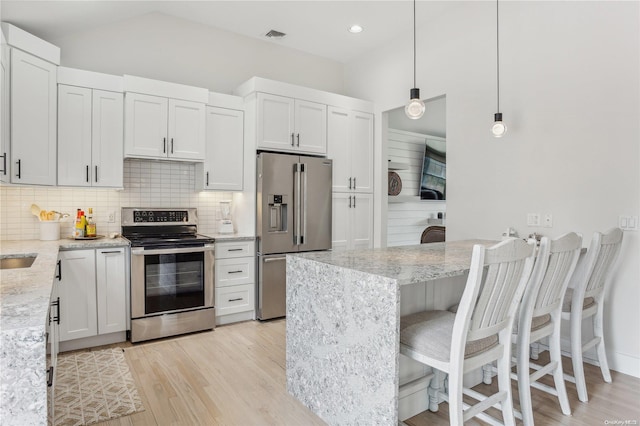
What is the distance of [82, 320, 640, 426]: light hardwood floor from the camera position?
2.17 meters

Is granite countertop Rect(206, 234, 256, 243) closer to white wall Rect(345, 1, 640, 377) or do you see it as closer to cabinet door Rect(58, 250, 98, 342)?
cabinet door Rect(58, 250, 98, 342)

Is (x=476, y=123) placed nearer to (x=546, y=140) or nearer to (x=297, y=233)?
(x=546, y=140)

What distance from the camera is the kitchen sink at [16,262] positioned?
2421mm

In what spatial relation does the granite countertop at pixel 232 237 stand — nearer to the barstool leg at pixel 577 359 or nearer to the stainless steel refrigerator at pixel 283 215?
the stainless steel refrigerator at pixel 283 215

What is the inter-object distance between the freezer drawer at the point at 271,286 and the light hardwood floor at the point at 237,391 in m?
0.58

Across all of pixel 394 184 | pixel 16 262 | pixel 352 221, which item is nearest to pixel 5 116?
pixel 16 262

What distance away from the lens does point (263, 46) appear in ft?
15.4

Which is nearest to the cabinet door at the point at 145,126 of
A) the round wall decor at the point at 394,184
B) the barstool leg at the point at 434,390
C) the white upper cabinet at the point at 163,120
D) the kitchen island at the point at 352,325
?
the white upper cabinet at the point at 163,120

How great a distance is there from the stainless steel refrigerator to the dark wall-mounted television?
3.14 m

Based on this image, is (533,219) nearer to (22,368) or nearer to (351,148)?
(351,148)

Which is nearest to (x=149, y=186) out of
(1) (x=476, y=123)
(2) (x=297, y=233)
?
(2) (x=297, y=233)

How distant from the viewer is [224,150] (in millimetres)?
4008

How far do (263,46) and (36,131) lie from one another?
2632mm

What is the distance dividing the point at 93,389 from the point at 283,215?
7.25ft
